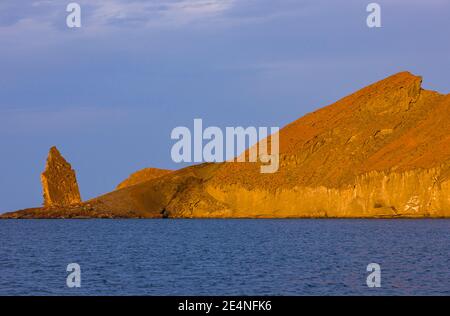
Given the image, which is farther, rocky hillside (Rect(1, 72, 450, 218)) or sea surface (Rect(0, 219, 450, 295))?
rocky hillside (Rect(1, 72, 450, 218))

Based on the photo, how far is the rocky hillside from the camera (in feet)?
459

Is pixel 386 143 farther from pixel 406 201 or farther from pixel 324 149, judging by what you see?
pixel 406 201

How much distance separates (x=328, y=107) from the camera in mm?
184625

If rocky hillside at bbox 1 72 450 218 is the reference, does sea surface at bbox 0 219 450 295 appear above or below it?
below

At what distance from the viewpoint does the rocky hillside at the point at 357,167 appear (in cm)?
13988

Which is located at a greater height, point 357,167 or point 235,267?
point 357,167

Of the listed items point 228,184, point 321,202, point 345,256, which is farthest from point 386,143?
point 345,256

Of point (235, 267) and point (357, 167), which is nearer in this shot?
point (235, 267)

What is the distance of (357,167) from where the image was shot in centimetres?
15750

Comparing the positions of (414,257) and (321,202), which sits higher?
(321,202)

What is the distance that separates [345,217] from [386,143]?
732 inches

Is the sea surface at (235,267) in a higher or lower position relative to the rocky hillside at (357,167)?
lower

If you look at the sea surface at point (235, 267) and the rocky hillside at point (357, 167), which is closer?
the sea surface at point (235, 267)
